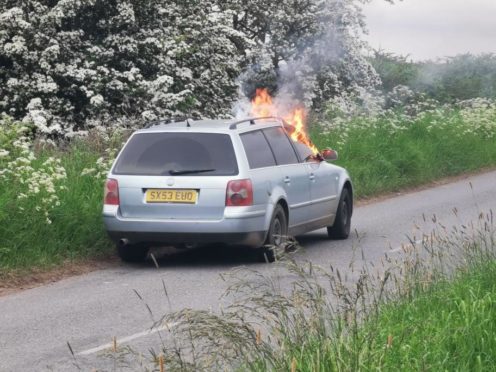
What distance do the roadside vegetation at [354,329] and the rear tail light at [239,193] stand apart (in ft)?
13.5

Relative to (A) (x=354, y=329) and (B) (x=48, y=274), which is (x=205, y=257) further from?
(A) (x=354, y=329)

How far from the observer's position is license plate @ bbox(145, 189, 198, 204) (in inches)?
528

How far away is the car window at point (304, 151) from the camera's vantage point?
51.0ft

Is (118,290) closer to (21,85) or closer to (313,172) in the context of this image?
(313,172)

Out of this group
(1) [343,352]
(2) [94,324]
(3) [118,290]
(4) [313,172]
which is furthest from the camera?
(4) [313,172]

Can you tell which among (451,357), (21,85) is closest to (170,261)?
(451,357)

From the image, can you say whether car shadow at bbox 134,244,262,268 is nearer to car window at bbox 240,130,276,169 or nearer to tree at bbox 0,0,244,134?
car window at bbox 240,130,276,169

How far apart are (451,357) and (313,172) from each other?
28.6 ft

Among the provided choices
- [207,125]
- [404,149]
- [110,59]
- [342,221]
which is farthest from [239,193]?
[404,149]

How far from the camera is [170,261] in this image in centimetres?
1442

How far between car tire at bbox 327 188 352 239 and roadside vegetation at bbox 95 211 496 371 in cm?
687

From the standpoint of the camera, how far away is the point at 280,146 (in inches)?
594

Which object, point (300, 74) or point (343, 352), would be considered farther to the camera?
point (300, 74)

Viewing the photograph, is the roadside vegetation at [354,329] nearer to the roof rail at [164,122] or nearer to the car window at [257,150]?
the car window at [257,150]
